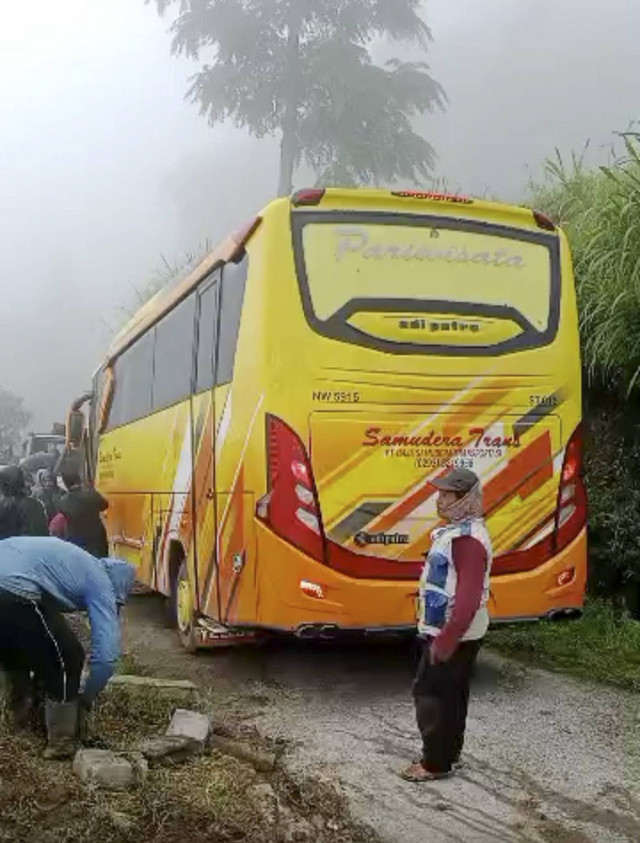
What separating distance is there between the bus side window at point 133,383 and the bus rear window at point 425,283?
358 centimetres

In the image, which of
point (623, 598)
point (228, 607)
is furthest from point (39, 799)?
point (623, 598)

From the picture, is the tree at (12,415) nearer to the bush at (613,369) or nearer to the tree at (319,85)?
the tree at (319,85)

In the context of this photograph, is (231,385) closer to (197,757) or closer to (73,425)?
(197,757)

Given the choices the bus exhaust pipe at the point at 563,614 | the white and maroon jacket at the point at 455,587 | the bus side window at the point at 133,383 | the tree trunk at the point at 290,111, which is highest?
the tree trunk at the point at 290,111

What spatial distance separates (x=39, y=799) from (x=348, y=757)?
1.70 meters

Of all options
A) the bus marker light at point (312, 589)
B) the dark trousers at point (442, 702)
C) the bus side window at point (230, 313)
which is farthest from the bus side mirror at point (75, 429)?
the dark trousers at point (442, 702)

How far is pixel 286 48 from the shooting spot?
99.0 feet

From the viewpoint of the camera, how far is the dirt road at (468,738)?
14.1ft

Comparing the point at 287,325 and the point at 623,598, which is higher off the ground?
the point at 287,325

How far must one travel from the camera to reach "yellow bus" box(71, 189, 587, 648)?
5941 millimetres

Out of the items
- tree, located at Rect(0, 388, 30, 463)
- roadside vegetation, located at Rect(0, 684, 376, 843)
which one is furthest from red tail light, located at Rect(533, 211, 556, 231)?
tree, located at Rect(0, 388, 30, 463)

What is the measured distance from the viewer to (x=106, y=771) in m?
4.18

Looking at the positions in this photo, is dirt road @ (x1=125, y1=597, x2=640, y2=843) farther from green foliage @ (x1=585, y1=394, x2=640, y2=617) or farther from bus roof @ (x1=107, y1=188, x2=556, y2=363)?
bus roof @ (x1=107, y1=188, x2=556, y2=363)

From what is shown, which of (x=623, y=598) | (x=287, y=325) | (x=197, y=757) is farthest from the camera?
(x=623, y=598)
